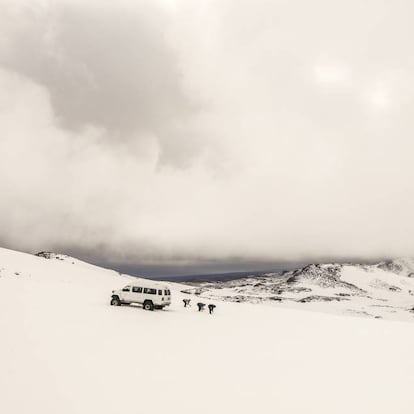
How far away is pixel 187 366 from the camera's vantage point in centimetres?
1323

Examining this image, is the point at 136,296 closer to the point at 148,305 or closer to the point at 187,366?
the point at 148,305

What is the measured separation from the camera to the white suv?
2836 cm

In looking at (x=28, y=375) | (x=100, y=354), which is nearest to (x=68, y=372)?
(x=28, y=375)

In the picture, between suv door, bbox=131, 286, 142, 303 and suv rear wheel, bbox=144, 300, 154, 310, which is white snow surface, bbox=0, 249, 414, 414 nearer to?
suv rear wheel, bbox=144, 300, 154, 310

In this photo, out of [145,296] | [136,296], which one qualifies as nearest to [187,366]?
[145,296]

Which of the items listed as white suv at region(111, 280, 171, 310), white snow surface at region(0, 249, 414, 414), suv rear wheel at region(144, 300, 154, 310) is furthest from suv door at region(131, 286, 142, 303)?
white snow surface at region(0, 249, 414, 414)

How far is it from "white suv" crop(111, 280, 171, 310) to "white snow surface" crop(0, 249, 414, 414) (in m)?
3.74

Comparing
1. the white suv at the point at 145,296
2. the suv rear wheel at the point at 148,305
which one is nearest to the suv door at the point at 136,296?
the white suv at the point at 145,296

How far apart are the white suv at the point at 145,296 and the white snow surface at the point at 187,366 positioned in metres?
3.74

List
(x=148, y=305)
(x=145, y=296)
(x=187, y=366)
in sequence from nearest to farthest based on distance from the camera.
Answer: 1. (x=187, y=366)
2. (x=148, y=305)
3. (x=145, y=296)

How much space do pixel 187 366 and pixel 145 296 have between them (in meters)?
16.1

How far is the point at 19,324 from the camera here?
57.1ft

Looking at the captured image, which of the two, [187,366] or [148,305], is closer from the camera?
[187,366]

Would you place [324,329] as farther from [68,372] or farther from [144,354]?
[68,372]
